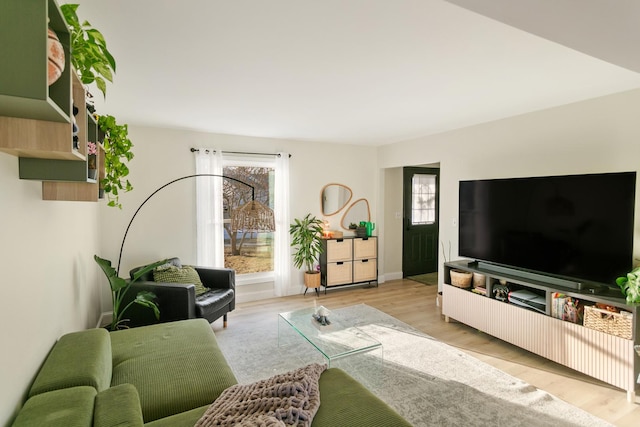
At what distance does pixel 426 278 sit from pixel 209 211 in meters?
4.06

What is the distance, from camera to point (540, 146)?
3.38 meters

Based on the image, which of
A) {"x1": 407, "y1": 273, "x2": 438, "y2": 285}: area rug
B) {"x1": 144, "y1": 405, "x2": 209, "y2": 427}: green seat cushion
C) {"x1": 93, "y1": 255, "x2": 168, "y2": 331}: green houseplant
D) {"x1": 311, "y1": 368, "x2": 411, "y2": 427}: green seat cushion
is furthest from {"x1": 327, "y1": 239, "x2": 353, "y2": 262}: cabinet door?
{"x1": 144, "y1": 405, "x2": 209, "y2": 427}: green seat cushion

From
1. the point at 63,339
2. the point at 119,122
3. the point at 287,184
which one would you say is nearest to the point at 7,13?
the point at 63,339

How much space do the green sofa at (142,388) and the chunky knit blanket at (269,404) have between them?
0.07m

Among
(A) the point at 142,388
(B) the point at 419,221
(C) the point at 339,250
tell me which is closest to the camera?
(A) the point at 142,388

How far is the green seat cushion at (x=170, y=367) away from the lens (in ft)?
5.52

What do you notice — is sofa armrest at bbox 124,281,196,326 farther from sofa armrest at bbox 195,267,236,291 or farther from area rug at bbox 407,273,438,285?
area rug at bbox 407,273,438,285

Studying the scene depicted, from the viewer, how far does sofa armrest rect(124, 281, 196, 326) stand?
3.21 m

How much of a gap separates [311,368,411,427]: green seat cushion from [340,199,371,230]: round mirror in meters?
3.89

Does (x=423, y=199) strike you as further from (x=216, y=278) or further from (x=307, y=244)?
(x=216, y=278)

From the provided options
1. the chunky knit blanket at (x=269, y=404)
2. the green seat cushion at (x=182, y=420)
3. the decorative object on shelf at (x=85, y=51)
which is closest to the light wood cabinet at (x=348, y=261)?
the chunky knit blanket at (x=269, y=404)

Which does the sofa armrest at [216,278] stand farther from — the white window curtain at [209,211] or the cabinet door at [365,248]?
the cabinet door at [365,248]

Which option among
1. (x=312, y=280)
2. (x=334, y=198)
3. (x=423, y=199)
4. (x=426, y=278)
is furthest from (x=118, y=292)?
(x=423, y=199)

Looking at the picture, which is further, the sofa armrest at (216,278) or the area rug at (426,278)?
the area rug at (426,278)
